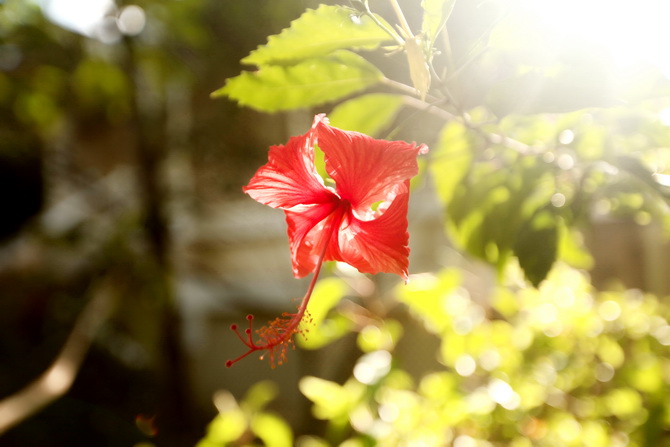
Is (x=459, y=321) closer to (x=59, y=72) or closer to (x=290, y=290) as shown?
(x=59, y=72)

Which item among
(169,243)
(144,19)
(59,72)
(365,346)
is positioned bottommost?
(169,243)

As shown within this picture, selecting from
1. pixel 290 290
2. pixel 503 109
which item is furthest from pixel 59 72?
pixel 503 109

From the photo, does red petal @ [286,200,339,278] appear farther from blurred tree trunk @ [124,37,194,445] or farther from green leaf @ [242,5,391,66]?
blurred tree trunk @ [124,37,194,445]

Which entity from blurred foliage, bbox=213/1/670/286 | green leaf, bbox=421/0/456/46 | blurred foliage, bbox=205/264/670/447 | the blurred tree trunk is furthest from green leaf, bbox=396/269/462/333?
the blurred tree trunk

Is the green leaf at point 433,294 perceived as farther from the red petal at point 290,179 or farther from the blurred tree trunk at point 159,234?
the blurred tree trunk at point 159,234

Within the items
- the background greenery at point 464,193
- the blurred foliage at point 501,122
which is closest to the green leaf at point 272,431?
the background greenery at point 464,193

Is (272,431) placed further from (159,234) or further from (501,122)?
(159,234)

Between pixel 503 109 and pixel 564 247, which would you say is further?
Answer: pixel 564 247
